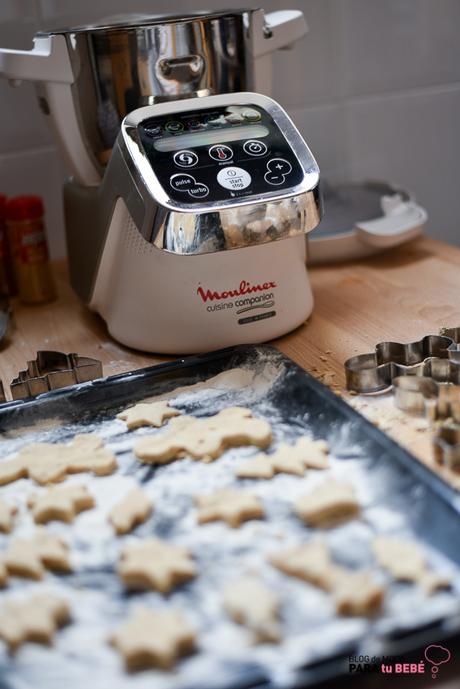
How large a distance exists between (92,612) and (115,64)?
1.86 ft

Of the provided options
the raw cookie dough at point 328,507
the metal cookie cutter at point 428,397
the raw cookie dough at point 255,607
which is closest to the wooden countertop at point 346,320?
the metal cookie cutter at point 428,397

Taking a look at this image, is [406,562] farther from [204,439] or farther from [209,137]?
[209,137]

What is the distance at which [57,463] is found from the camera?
0.69m

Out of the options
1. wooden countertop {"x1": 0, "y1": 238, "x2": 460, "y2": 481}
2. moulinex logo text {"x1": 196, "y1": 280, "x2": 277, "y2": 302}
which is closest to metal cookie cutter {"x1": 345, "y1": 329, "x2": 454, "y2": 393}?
wooden countertop {"x1": 0, "y1": 238, "x2": 460, "y2": 481}

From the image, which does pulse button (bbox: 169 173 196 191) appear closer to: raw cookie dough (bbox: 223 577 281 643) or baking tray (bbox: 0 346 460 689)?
baking tray (bbox: 0 346 460 689)

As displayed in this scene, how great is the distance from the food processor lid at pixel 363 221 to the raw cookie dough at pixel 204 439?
448 mm

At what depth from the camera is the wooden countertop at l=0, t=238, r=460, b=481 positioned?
2.85 feet

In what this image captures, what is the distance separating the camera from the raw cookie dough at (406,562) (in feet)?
1.70

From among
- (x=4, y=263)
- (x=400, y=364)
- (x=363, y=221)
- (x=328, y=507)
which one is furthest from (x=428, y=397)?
(x=4, y=263)

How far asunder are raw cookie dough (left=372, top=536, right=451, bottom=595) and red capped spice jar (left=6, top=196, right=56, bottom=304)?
63cm

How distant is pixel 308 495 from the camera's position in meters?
0.62

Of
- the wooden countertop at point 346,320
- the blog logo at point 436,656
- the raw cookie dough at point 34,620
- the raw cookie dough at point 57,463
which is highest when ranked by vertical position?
the raw cookie dough at point 34,620

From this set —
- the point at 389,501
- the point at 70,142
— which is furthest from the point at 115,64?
the point at 389,501

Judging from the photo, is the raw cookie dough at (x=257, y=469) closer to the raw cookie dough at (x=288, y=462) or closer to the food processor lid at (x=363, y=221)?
the raw cookie dough at (x=288, y=462)
